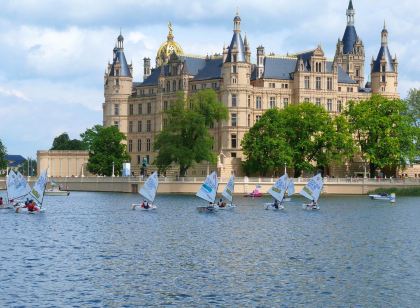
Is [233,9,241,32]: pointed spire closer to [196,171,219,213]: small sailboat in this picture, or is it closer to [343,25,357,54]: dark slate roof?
[343,25,357,54]: dark slate roof

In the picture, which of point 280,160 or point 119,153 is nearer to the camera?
point 280,160

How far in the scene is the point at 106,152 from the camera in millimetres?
153875

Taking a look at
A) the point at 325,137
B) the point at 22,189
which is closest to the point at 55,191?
the point at 325,137

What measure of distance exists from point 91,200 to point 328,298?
7634 cm

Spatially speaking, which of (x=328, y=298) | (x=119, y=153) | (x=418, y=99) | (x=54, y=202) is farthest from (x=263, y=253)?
(x=418, y=99)

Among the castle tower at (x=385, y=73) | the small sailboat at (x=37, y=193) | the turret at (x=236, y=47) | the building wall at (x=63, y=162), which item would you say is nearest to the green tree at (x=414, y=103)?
the castle tower at (x=385, y=73)

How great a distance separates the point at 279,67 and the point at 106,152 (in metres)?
31.0

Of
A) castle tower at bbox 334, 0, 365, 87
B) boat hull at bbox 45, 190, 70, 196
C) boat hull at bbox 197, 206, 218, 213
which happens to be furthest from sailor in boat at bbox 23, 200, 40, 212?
castle tower at bbox 334, 0, 365, 87

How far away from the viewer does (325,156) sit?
5468 inches

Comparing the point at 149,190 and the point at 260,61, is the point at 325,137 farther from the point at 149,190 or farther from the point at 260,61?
the point at 149,190

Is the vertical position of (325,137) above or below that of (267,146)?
above

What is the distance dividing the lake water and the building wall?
82.3 metres

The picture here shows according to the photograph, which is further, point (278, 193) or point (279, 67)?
point (279, 67)

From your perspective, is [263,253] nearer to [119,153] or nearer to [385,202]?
[385,202]
